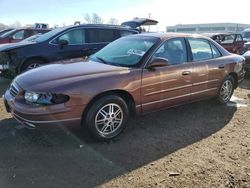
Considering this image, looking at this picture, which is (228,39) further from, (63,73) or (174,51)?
(63,73)

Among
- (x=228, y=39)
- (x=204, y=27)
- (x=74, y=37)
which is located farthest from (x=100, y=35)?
(x=204, y=27)

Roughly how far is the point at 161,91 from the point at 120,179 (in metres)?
1.92

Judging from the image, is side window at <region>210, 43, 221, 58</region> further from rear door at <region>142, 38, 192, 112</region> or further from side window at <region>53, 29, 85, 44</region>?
side window at <region>53, 29, 85, 44</region>

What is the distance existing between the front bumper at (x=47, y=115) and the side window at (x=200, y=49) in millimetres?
2562

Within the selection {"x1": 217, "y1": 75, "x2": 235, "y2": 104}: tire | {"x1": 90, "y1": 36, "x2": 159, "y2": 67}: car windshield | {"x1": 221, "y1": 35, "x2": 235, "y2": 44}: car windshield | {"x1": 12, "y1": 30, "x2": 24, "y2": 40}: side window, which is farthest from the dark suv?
{"x1": 221, "y1": 35, "x2": 235, "y2": 44}: car windshield

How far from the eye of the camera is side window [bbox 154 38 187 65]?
5.12 meters

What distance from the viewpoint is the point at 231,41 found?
1508cm

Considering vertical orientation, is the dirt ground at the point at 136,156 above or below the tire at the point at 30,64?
below

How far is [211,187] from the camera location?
3.37 m

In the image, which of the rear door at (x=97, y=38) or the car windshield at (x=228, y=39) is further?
the car windshield at (x=228, y=39)

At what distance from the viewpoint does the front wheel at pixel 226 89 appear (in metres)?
6.34

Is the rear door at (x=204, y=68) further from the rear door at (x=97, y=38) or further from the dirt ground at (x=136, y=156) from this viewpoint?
the rear door at (x=97, y=38)

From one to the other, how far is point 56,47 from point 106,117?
4.51m

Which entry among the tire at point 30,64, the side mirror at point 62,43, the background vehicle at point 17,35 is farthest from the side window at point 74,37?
the background vehicle at point 17,35
